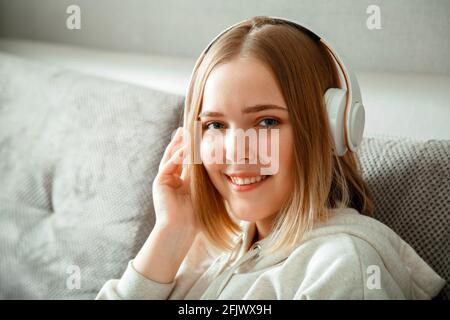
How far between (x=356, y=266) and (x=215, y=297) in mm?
288

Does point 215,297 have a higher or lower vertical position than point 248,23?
lower

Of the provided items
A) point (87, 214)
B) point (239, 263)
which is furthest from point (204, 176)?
point (87, 214)

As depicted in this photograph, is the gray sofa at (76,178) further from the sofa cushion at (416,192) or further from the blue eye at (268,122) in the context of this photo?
the blue eye at (268,122)

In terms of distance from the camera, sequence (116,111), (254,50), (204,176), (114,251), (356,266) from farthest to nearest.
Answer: (116,111)
(114,251)
(204,176)
(254,50)
(356,266)

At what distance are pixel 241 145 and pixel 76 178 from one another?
0.62 metres

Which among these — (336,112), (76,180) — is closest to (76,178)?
(76,180)

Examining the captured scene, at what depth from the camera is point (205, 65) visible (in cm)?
90

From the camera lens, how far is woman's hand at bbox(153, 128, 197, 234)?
102 cm

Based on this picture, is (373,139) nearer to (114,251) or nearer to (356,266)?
(356,266)

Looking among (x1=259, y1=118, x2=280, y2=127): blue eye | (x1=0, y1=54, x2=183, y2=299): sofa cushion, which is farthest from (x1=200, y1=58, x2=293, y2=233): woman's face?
(x1=0, y1=54, x2=183, y2=299): sofa cushion

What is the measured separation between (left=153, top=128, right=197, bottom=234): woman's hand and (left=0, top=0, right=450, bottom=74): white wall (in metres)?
0.35

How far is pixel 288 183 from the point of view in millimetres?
879

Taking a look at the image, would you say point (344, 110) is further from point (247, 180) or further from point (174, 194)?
point (174, 194)

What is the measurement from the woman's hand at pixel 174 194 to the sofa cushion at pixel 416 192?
0.33m
